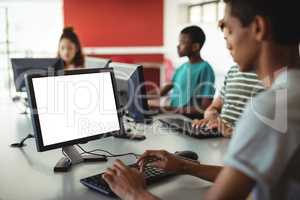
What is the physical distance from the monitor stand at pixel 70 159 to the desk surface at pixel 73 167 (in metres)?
0.03

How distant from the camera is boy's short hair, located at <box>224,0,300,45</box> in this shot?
2.77 ft

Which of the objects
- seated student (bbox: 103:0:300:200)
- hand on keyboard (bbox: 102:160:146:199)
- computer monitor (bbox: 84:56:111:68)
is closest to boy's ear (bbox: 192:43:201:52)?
computer monitor (bbox: 84:56:111:68)

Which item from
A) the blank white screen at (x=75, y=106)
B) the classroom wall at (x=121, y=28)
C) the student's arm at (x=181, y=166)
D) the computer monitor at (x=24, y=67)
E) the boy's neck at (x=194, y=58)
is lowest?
the student's arm at (x=181, y=166)

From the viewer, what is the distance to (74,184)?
4.59ft

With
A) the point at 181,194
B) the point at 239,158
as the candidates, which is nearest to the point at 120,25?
the point at 181,194

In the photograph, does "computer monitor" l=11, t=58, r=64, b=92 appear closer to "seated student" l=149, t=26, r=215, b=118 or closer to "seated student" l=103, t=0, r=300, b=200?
"seated student" l=149, t=26, r=215, b=118

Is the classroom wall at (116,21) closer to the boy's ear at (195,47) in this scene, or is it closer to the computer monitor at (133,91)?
the boy's ear at (195,47)

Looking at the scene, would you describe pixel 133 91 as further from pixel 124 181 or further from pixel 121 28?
pixel 121 28

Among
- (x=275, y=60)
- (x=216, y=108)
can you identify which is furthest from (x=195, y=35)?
(x=275, y=60)

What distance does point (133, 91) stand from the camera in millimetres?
2182

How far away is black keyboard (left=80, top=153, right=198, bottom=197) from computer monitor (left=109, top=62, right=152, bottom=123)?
69cm

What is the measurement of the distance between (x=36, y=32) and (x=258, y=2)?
6086 mm

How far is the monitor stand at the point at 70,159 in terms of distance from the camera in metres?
1.56

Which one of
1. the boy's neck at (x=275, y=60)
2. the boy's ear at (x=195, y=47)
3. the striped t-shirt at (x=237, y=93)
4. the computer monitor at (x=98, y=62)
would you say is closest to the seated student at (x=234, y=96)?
the striped t-shirt at (x=237, y=93)
